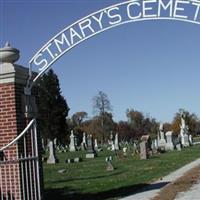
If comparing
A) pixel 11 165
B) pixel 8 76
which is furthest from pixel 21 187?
pixel 8 76

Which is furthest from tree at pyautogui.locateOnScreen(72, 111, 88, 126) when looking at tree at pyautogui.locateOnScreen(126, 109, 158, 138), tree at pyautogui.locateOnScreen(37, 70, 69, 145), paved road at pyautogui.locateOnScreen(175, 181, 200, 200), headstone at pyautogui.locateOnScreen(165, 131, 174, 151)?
paved road at pyautogui.locateOnScreen(175, 181, 200, 200)

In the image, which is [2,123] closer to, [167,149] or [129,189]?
[129,189]

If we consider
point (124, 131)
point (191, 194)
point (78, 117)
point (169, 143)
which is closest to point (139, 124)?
point (124, 131)

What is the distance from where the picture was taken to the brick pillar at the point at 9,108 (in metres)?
11.6

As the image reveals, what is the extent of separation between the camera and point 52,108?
84.4 meters

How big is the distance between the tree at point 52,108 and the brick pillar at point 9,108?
6998 cm

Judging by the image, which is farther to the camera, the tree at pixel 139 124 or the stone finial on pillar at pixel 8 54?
the tree at pixel 139 124

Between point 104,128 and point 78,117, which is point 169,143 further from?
point 78,117

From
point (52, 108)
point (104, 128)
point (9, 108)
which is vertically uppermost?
point (52, 108)

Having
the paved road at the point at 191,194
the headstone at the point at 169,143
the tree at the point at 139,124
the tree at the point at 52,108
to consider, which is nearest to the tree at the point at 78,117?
the tree at the point at 139,124

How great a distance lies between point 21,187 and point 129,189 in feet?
14.6

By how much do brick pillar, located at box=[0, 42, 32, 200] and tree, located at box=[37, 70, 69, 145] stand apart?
70.0m

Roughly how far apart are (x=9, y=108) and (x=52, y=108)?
72864 mm

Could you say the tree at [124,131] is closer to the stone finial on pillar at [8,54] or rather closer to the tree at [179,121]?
the tree at [179,121]
